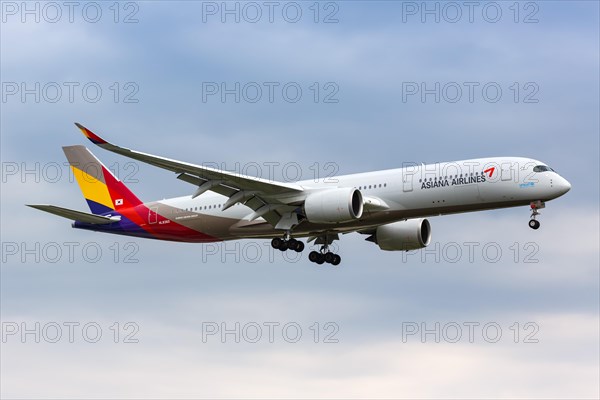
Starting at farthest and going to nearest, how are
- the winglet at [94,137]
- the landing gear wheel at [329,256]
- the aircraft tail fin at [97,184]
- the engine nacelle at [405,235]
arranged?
the aircraft tail fin at [97,184], the engine nacelle at [405,235], the landing gear wheel at [329,256], the winglet at [94,137]

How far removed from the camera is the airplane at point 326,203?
163ft

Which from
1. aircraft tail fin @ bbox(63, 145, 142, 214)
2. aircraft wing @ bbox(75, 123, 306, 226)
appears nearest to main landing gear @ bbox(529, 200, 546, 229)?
aircraft wing @ bbox(75, 123, 306, 226)

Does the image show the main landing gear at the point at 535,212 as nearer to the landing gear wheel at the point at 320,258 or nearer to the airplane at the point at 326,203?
the airplane at the point at 326,203

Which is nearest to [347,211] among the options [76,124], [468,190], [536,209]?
[468,190]

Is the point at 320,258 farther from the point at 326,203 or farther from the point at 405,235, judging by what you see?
the point at 326,203

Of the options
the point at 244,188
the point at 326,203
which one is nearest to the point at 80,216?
the point at 244,188

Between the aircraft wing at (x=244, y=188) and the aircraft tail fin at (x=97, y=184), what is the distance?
9860 millimetres

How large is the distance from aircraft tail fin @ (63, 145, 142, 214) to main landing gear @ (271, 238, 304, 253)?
10.0 meters

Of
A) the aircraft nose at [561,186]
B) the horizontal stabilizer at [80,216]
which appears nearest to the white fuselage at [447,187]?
the aircraft nose at [561,186]

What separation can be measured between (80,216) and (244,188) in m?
11.3

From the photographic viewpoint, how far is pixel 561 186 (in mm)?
49219

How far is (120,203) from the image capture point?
201 ft

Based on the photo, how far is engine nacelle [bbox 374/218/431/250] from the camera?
58.9 m

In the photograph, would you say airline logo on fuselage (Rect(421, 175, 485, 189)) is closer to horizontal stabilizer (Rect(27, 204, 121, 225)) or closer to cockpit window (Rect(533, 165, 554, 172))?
cockpit window (Rect(533, 165, 554, 172))
